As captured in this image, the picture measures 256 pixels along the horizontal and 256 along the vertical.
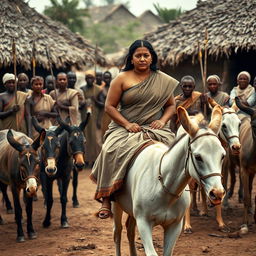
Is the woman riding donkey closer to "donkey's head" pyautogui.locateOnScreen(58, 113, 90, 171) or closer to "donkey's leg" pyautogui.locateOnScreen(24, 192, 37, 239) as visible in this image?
"donkey's leg" pyautogui.locateOnScreen(24, 192, 37, 239)

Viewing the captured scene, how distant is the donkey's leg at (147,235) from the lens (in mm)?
4867

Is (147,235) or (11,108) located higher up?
(11,108)

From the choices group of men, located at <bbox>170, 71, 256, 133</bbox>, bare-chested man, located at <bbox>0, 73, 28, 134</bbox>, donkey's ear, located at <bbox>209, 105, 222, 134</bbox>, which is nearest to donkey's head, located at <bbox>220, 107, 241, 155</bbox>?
group of men, located at <bbox>170, 71, 256, 133</bbox>

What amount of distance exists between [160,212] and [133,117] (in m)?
1.19

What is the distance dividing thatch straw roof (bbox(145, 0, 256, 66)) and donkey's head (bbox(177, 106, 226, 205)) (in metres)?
9.93

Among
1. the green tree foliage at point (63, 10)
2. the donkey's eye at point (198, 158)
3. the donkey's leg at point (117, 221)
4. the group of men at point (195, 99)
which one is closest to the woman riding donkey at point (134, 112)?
the donkey's leg at point (117, 221)

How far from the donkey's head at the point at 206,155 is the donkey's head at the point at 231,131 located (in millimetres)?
3086

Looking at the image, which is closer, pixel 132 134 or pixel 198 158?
pixel 198 158

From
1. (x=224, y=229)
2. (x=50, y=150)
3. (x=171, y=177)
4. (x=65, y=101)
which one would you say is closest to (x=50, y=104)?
(x=65, y=101)

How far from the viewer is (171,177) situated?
15.6 ft

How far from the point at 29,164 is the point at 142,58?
2.68m

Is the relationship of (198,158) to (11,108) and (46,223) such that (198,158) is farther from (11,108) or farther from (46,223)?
(11,108)

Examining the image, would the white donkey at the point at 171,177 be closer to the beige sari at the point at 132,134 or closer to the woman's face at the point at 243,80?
the beige sari at the point at 132,134

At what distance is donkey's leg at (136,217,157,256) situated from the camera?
16.0 ft
